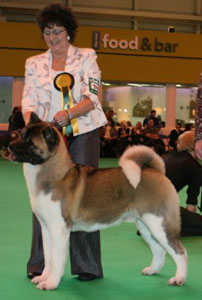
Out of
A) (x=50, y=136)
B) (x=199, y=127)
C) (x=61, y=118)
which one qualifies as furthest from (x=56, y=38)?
(x=199, y=127)

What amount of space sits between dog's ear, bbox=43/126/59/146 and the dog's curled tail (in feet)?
1.76

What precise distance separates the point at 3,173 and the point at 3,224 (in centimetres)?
547

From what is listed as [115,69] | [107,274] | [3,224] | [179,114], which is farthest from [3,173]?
[179,114]

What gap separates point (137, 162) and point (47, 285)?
3.43 ft

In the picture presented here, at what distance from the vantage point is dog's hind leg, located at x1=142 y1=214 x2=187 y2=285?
3426 millimetres

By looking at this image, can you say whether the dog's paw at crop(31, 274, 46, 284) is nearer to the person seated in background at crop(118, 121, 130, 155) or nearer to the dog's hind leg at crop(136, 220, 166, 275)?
the dog's hind leg at crop(136, 220, 166, 275)

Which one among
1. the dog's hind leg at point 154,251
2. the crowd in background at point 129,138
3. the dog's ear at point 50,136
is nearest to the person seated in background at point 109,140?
the crowd in background at point 129,138

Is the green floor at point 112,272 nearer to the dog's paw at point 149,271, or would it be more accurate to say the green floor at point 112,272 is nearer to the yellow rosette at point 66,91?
the dog's paw at point 149,271

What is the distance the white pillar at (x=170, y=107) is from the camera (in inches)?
773

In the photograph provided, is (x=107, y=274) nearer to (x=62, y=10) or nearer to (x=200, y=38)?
(x=62, y=10)

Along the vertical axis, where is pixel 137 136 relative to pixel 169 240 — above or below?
above

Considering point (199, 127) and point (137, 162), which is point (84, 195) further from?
point (199, 127)

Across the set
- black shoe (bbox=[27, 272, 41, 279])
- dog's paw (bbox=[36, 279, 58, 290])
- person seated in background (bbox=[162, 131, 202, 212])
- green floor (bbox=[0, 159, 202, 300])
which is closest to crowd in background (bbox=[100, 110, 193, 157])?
person seated in background (bbox=[162, 131, 202, 212])

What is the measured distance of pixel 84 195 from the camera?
3.39 m
